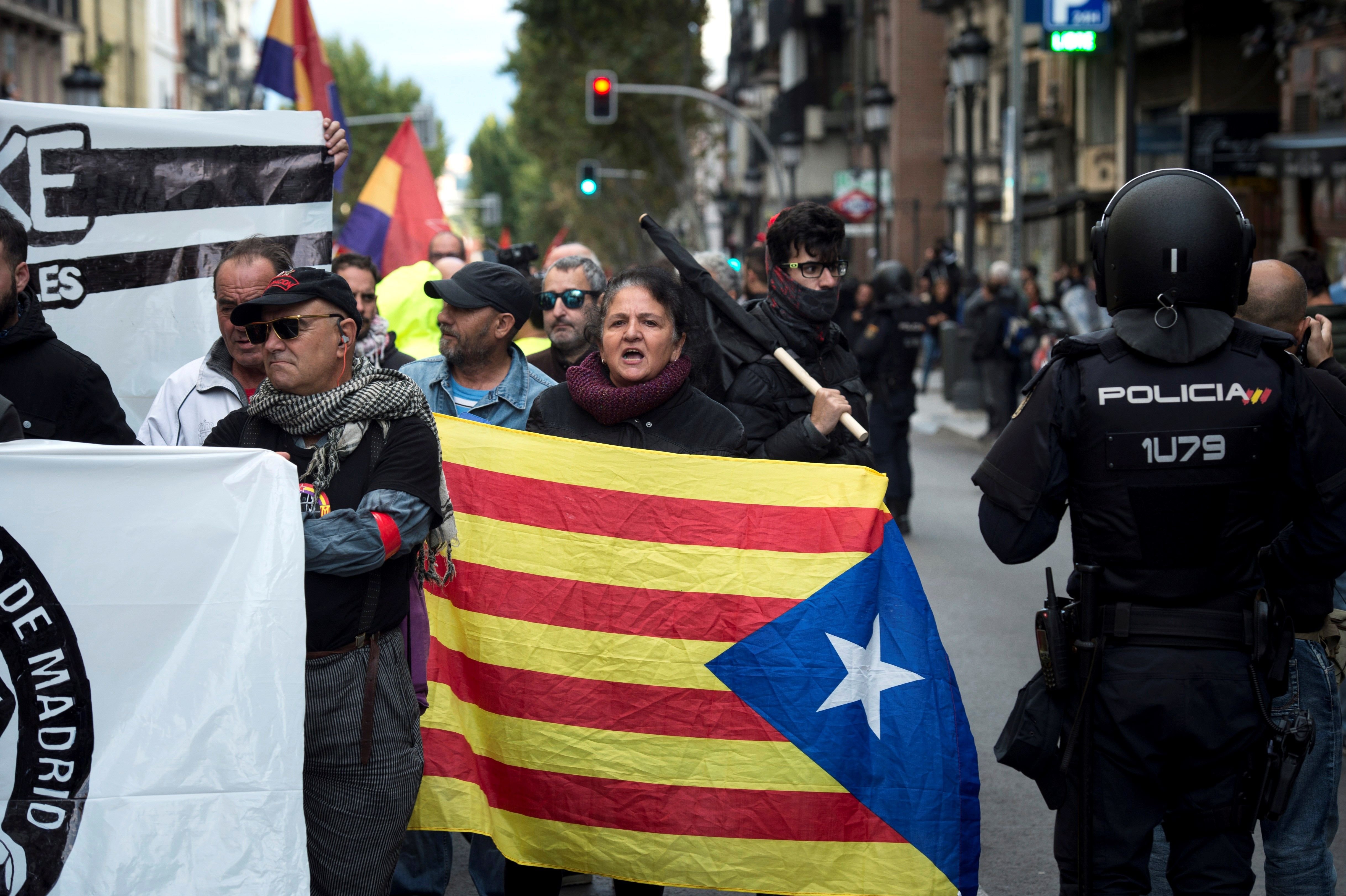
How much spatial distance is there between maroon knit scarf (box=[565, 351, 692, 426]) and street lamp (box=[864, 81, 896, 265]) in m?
21.1

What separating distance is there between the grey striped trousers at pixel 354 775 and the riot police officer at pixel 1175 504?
1.43 metres

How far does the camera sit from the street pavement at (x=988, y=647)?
16.8 ft

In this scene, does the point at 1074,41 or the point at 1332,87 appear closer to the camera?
the point at 1074,41

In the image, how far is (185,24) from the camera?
69812 millimetres

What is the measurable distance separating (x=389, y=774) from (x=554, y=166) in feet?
200

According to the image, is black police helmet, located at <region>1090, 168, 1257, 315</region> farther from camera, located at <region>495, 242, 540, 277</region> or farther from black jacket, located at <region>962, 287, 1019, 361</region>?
black jacket, located at <region>962, 287, 1019, 361</region>

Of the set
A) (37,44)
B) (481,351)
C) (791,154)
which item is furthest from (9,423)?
(37,44)

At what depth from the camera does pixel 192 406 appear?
14.4ft

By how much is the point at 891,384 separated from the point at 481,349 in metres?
6.79

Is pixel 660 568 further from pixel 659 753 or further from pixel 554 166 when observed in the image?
pixel 554 166

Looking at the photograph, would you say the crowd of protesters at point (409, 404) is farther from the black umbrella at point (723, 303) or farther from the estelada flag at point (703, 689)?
the estelada flag at point (703, 689)

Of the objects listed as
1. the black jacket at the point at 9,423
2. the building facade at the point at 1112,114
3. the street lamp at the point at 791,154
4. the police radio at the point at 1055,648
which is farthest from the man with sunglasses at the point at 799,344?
the street lamp at the point at 791,154

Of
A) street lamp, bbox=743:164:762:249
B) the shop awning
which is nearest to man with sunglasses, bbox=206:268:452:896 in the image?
the shop awning

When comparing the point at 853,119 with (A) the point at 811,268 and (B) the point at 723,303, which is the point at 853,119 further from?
(B) the point at 723,303
